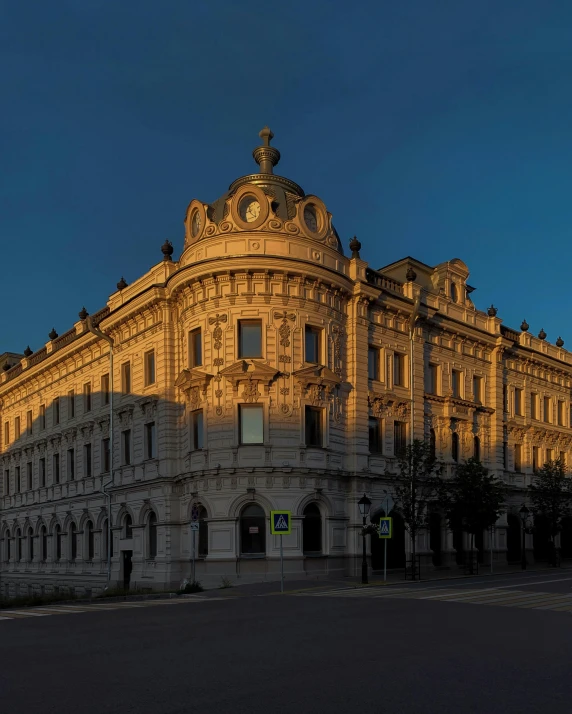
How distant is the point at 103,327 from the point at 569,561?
3129 cm

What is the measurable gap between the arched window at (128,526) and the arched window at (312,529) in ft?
34.2

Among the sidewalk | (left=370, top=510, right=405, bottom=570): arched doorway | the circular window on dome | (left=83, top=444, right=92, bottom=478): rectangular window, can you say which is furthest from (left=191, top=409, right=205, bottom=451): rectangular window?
(left=83, top=444, right=92, bottom=478): rectangular window

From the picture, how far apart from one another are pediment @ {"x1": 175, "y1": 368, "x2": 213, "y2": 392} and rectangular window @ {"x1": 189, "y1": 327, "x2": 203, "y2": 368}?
0.51 metres

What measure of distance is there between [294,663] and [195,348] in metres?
25.3

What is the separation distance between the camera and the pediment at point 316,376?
1300 inches

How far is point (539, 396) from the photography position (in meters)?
51.0

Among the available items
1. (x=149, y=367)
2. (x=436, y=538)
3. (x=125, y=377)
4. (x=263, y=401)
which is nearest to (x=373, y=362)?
(x=263, y=401)

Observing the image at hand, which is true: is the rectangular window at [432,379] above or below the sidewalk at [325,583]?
above

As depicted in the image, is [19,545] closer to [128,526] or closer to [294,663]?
[128,526]

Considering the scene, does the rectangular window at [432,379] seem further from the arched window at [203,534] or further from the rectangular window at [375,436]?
the arched window at [203,534]

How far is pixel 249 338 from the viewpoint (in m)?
33.5

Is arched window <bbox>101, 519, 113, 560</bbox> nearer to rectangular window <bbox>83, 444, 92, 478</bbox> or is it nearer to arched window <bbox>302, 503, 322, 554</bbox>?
rectangular window <bbox>83, 444, 92, 478</bbox>

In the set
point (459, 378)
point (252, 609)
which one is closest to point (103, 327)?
point (459, 378)

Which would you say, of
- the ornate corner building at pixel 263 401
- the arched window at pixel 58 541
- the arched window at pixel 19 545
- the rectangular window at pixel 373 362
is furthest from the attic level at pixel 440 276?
the arched window at pixel 19 545
